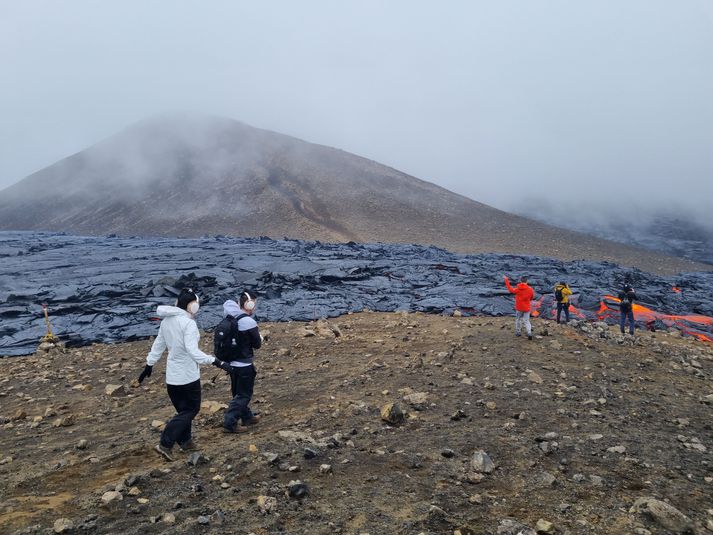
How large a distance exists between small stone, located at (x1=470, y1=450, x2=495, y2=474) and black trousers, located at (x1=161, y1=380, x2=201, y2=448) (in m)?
2.79

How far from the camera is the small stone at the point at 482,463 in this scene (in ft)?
14.7

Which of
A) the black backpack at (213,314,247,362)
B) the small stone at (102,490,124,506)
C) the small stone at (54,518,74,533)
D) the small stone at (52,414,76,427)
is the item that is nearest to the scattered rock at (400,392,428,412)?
the black backpack at (213,314,247,362)

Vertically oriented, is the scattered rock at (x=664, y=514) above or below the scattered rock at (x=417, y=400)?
above

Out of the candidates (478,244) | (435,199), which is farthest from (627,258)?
(435,199)

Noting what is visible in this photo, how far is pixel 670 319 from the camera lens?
1478cm

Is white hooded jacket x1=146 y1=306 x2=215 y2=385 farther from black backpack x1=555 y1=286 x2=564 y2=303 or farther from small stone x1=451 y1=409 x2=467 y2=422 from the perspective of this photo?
black backpack x1=555 y1=286 x2=564 y2=303

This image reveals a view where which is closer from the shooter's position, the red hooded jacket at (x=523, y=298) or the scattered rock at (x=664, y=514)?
the scattered rock at (x=664, y=514)

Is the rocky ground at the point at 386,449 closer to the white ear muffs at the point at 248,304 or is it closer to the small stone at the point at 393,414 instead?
the small stone at the point at 393,414

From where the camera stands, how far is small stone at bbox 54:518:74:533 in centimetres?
357

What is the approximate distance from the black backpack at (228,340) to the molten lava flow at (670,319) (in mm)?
12711

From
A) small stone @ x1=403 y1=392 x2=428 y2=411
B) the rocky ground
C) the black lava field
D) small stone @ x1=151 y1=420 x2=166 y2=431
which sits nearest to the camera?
the rocky ground

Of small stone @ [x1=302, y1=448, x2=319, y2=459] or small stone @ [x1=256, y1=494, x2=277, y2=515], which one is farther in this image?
small stone @ [x1=302, y1=448, x2=319, y2=459]

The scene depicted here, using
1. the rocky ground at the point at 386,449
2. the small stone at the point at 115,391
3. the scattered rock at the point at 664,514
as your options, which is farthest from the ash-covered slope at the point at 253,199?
the scattered rock at the point at 664,514

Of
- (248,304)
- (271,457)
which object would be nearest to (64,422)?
(248,304)
